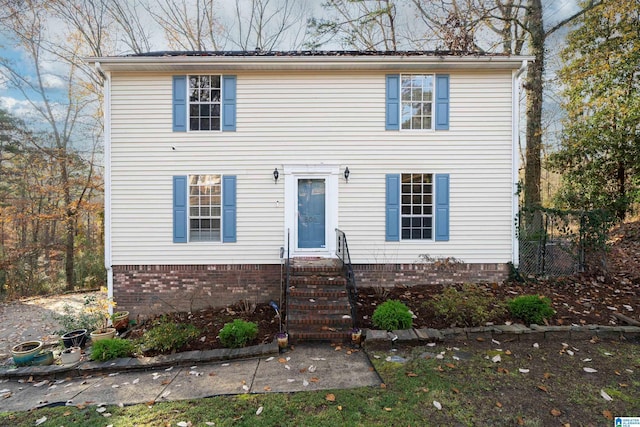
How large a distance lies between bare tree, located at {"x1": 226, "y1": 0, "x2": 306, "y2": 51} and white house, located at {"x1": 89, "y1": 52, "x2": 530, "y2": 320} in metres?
8.29

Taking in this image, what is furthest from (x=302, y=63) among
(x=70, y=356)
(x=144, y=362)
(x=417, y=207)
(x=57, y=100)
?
(x=57, y=100)

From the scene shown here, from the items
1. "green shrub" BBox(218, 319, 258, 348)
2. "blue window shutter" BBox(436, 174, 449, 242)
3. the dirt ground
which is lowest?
the dirt ground

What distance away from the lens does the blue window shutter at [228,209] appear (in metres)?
7.27

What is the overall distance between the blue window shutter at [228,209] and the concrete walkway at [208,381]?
10.5 ft

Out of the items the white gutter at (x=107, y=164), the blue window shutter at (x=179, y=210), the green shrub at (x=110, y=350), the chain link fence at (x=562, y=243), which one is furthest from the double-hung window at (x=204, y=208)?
the chain link fence at (x=562, y=243)

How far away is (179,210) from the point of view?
7.23 meters

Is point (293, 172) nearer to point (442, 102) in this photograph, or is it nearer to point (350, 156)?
point (350, 156)

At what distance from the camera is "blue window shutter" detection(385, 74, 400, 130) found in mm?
7293

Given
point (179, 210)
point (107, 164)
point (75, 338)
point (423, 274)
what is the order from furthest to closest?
point (423, 274) < point (179, 210) < point (107, 164) < point (75, 338)

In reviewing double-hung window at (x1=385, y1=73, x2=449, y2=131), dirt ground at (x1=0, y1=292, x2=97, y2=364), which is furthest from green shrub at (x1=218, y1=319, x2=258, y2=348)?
double-hung window at (x1=385, y1=73, x2=449, y2=131)

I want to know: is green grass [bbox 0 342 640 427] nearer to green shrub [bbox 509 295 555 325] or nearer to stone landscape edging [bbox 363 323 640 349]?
stone landscape edging [bbox 363 323 640 349]

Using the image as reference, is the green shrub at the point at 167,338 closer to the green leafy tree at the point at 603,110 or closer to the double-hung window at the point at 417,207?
the double-hung window at the point at 417,207

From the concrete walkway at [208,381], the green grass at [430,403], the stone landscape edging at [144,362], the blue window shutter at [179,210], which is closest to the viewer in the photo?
the green grass at [430,403]

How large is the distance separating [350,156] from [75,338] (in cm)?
685
